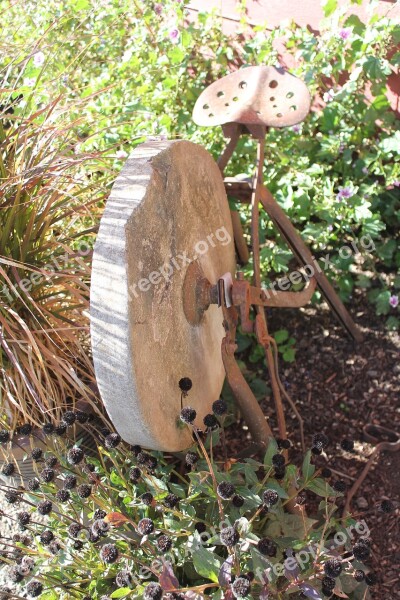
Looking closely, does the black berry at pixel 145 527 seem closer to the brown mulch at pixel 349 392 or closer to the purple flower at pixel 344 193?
the brown mulch at pixel 349 392

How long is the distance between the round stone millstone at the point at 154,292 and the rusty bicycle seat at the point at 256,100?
223 mm

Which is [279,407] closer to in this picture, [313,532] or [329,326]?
[313,532]

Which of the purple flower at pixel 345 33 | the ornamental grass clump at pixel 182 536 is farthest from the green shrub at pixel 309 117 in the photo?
the ornamental grass clump at pixel 182 536

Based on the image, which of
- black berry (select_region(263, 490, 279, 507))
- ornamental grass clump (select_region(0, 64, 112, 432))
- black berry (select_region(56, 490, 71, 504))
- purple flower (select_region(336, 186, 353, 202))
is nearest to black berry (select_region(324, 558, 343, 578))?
black berry (select_region(263, 490, 279, 507))

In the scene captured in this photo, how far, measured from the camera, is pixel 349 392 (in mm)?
2699

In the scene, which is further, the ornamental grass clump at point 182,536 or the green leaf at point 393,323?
the green leaf at point 393,323

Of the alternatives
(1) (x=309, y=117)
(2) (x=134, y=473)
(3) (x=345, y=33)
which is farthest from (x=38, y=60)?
(2) (x=134, y=473)

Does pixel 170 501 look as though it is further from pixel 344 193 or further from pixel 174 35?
pixel 174 35

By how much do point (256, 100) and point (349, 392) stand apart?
1.27m

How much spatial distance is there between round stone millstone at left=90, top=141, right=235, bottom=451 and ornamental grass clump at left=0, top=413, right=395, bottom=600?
142 mm

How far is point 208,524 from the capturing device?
1.74 metres

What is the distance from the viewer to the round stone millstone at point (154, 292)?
143cm

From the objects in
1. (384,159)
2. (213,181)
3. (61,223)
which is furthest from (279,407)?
(384,159)

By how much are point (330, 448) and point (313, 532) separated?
2.42 feet
